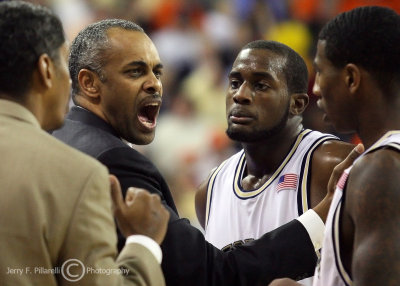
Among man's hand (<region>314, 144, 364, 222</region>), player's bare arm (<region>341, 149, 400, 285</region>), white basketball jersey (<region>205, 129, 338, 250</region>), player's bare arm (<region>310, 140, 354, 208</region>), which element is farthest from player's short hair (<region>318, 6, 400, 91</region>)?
white basketball jersey (<region>205, 129, 338, 250</region>)

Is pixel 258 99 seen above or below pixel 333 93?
below

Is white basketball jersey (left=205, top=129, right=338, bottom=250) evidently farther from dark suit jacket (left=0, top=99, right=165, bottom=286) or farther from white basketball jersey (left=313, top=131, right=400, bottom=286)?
dark suit jacket (left=0, top=99, right=165, bottom=286)

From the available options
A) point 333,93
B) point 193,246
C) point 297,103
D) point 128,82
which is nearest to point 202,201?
point 297,103

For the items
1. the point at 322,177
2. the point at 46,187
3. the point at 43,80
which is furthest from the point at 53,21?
the point at 322,177

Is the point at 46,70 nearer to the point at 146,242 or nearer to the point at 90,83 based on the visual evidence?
the point at 146,242

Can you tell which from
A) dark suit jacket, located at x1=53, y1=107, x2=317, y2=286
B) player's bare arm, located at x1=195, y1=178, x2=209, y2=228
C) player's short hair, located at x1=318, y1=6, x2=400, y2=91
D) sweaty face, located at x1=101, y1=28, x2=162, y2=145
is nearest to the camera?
player's short hair, located at x1=318, y1=6, x2=400, y2=91

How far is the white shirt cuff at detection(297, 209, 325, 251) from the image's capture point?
279 cm

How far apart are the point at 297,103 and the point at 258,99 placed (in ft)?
0.79

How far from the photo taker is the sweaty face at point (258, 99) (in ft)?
11.5

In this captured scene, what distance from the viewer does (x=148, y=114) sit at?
3242 millimetres

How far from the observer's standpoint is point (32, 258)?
1833 millimetres

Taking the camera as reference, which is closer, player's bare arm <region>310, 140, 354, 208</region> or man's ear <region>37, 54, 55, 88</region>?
man's ear <region>37, 54, 55, 88</region>

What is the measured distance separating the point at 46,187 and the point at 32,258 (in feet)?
0.62

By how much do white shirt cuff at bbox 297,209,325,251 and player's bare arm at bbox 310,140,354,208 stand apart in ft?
1.44
